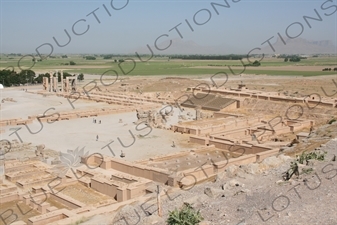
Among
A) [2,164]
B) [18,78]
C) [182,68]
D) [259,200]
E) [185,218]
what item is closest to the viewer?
[185,218]

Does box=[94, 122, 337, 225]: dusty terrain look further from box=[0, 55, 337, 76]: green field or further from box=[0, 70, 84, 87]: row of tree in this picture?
box=[0, 55, 337, 76]: green field

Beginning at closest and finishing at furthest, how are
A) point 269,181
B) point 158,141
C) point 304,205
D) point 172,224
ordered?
point 172,224 < point 304,205 < point 269,181 < point 158,141

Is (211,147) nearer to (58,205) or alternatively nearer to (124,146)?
(124,146)

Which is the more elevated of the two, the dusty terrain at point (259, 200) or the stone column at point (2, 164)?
the stone column at point (2, 164)

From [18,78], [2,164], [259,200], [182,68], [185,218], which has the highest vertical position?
[18,78]

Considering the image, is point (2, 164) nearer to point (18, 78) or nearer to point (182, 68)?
point (18, 78)

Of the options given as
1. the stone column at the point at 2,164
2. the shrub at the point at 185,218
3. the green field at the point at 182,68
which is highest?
the green field at the point at 182,68

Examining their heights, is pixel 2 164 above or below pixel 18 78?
below

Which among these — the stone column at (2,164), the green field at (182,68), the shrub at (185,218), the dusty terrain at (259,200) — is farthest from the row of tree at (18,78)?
the shrub at (185,218)

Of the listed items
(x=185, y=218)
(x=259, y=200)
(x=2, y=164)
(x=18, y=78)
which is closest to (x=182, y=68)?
(x=18, y=78)

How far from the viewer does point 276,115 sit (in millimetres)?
30250

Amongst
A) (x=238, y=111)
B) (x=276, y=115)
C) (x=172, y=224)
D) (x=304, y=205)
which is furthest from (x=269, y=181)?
(x=238, y=111)

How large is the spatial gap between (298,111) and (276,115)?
165 cm

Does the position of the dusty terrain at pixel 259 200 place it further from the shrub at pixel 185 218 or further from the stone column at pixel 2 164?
the stone column at pixel 2 164
